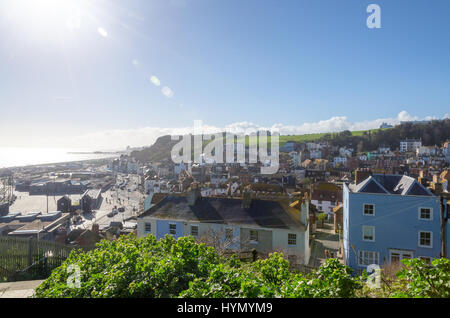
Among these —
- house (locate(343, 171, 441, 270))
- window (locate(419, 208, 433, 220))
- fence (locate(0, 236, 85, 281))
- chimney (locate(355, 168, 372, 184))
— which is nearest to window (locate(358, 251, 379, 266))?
house (locate(343, 171, 441, 270))

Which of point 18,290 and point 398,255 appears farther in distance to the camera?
point 398,255

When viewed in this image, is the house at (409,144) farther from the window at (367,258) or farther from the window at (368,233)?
the window at (367,258)

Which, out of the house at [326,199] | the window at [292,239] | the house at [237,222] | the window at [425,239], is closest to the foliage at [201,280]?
the house at [237,222]

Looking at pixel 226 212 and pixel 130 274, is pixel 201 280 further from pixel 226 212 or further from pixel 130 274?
pixel 226 212

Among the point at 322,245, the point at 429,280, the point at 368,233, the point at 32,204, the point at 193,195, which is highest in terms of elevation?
the point at 429,280

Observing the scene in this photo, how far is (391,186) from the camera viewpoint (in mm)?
20422

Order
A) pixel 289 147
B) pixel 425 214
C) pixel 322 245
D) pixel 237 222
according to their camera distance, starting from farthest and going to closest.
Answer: pixel 289 147 → pixel 322 245 → pixel 237 222 → pixel 425 214

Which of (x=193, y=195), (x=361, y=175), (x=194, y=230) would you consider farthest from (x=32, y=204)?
(x=361, y=175)

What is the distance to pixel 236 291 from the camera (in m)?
3.34

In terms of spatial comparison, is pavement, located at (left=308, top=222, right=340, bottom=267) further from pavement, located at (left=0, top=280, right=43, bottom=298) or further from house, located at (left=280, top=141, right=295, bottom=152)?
house, located at (left=280, top=141, right=295, bottom=152)

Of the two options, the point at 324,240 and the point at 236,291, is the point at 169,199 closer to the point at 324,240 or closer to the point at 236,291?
the point at 324,240

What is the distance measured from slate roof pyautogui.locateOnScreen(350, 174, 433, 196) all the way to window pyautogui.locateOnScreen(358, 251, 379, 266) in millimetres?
4416

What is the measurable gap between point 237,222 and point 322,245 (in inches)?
388
